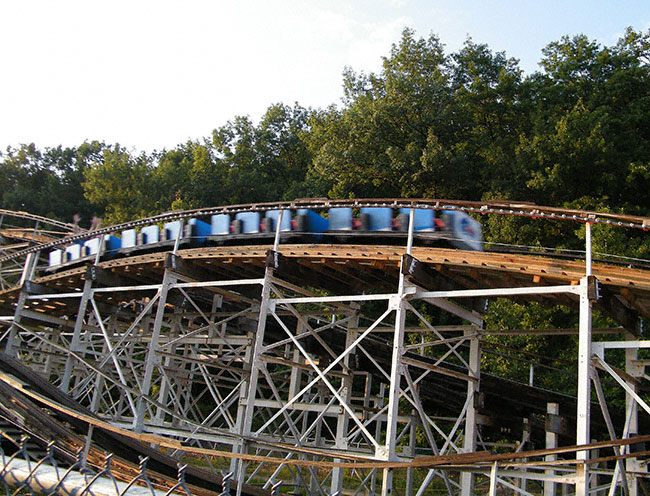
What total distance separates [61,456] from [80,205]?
156ft

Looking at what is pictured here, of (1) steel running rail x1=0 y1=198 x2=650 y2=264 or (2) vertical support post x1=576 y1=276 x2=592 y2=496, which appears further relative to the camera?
(1) steel running rail x1=0 y1=198 x2=650 y2=264

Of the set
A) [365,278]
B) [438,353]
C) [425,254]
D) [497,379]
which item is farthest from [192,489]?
[438,353]

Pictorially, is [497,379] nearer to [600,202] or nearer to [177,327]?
[177,327]

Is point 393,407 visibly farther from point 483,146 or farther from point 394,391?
point 483,146

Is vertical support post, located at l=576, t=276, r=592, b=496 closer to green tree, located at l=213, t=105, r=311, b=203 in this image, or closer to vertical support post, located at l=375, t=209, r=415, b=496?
vertical support post, located at l=375, t=209, r=415, b=496

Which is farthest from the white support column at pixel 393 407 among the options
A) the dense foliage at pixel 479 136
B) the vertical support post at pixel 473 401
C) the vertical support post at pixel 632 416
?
the dense foliage at pixel 479 136

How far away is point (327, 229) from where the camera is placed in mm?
15156

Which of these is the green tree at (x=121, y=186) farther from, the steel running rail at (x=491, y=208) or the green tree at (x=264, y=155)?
the steel running rail at (x=491, y=208)

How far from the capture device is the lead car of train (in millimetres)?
13289

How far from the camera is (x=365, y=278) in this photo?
45.4ft

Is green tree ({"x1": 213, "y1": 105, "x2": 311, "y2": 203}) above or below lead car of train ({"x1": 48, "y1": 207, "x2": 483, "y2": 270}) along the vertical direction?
above

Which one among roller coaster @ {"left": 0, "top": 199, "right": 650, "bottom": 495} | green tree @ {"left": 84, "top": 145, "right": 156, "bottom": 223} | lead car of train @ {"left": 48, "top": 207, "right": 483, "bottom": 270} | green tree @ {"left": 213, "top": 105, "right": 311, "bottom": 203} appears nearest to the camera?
roller coaster @ {"left": 0, "top": 199, "right": 650, "bottom": 495}

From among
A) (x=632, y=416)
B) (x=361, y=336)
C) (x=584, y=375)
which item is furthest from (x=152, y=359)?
(x=632, y=416)

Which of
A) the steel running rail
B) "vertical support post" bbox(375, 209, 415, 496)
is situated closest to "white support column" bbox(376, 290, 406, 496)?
"vertical support post" bbox(375, 209, 415, 496)
